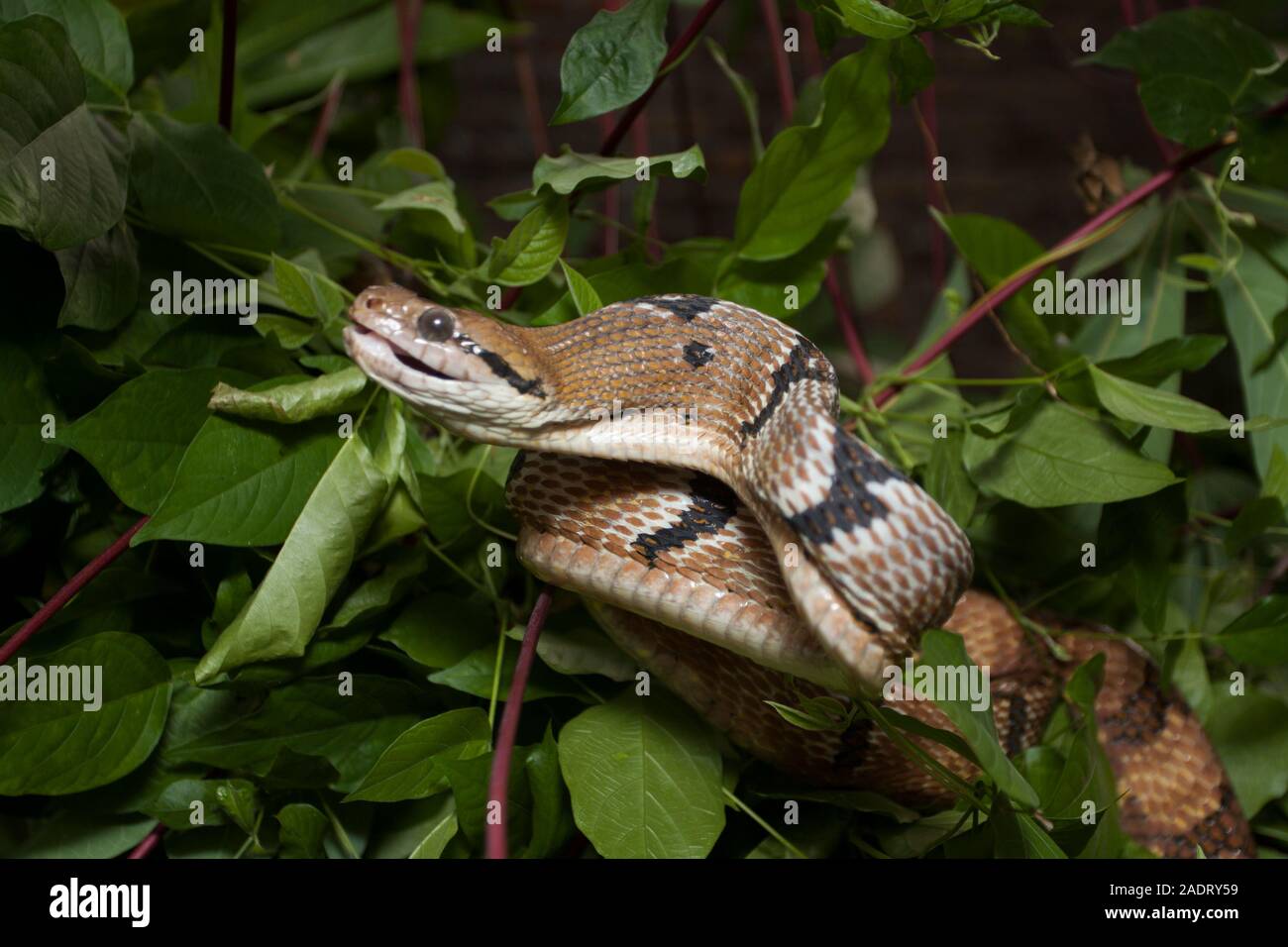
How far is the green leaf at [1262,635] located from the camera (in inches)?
40.6

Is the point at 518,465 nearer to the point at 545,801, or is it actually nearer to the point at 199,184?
the point at 545,801

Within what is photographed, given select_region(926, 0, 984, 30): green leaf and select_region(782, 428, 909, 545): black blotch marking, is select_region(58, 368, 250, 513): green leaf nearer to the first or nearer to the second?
select_region(782, 428, 909, 545): black blotch marking

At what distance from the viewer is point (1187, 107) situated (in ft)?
3.84

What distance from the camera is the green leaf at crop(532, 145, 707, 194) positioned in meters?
0.91

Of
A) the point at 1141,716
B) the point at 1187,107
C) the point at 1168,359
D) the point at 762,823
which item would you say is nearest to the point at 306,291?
the point at 762,823

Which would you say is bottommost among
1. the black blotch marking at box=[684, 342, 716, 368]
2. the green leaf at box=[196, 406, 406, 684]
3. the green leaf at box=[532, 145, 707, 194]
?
the green leaf at box=[196, 406, 406, 684]

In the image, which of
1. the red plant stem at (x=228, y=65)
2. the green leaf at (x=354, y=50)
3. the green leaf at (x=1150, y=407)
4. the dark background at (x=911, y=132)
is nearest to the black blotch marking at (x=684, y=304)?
the green leaf at (x=1150, y=407)

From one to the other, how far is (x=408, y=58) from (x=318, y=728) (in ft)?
3.75

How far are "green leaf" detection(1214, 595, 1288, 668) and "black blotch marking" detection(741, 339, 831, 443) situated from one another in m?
0.56

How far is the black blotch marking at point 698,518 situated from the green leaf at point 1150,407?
1.34ft

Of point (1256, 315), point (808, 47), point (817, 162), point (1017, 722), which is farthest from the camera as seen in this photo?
point (808, 47)

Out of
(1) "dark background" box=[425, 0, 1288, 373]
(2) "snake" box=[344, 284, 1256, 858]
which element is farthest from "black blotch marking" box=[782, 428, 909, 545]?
(1) "dark background" box=[425, 0, 1288, 373]
